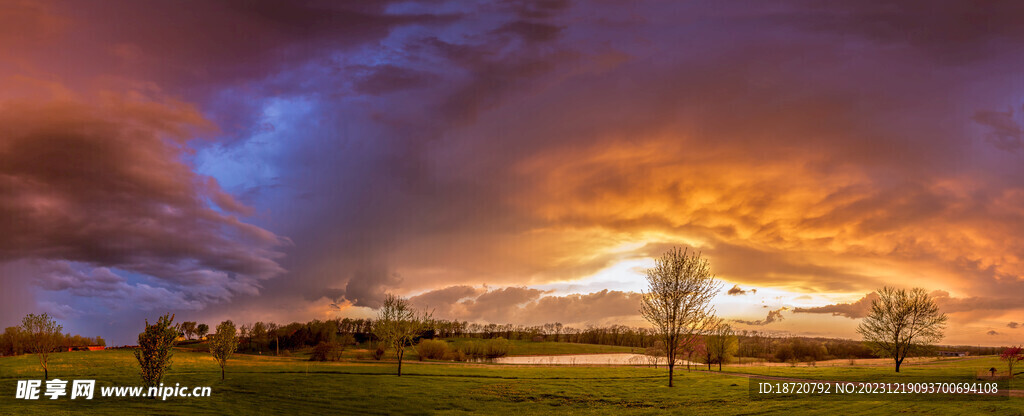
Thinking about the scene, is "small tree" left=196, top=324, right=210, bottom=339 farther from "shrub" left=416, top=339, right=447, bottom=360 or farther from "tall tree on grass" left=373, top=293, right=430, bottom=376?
"tall tree on grass" left=373, top=293, right=430, bottom=376

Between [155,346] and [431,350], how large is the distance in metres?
76.4

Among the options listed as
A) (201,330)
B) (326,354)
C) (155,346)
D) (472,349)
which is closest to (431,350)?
(326,354)

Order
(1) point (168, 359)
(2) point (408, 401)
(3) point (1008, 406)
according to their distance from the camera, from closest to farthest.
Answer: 1. (3) point (1008, 406)
2. (1) point (168, 359)
3. (2) point (408, 401)

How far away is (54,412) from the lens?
31391mm

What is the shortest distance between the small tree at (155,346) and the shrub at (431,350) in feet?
242

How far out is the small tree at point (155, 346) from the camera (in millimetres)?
34688

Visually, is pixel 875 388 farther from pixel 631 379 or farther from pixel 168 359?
pixel 168 359

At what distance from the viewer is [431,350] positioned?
10800 cm

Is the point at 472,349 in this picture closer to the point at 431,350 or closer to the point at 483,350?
the point at 483,350

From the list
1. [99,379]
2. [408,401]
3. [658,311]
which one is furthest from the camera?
[99,379]

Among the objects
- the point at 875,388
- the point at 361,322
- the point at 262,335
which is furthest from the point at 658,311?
the point at 361,322

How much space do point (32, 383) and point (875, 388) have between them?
2770 inches

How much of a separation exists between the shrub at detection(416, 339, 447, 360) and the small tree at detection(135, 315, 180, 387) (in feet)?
242

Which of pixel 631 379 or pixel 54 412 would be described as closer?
pixel 54 412
